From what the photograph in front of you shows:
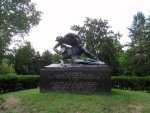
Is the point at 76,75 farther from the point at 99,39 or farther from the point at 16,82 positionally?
the point at 99,39

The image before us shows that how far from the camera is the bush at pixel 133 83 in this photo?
63.7 feet

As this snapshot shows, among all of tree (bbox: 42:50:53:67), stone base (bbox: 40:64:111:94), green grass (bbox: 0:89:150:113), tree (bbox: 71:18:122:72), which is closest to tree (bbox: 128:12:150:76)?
tree (bbox: 71:18:122:72)

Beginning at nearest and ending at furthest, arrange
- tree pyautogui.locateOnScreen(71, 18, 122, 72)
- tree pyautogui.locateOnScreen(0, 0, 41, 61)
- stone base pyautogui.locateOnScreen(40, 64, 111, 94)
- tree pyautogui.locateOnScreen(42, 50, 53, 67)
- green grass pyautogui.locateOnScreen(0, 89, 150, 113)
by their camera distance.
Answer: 1. green grass pyautogui.locateOnScreen(0, 89, 150, 113)
2. stone base pyautogui.locateOnScreen(40, 64, 111, 94)
3. tree pyautogui.locateOnScreen(0, 0, 41, 61)
4. tree pyautogui.locateOnScreen(71, 18, 122, 72)
5. tree pyautogui.locateOnScreen(42, 50, 53, 67)

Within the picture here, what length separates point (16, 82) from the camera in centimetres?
1895

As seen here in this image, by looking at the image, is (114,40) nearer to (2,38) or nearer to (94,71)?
(2,38)

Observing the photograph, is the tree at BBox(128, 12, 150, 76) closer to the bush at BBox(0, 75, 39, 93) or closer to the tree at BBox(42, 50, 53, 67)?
the bush at BBox(0, 75, 39, 93)

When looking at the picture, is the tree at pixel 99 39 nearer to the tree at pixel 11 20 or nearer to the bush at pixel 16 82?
the tree at pixel 11 20

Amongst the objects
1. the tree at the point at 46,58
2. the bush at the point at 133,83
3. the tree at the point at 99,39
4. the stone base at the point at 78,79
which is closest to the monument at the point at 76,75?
the stone base at the point at 78,79

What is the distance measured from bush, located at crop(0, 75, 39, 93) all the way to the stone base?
14.2 feet

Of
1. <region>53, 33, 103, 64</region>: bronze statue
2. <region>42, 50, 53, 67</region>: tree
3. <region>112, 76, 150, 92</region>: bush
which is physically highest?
<region>42, 50, 53, 67</region>: tree

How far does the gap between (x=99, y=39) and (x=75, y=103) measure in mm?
21826

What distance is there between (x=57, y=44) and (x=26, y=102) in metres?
3.81

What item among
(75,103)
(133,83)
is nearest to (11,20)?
(133,83)

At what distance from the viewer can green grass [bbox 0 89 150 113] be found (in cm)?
1180
